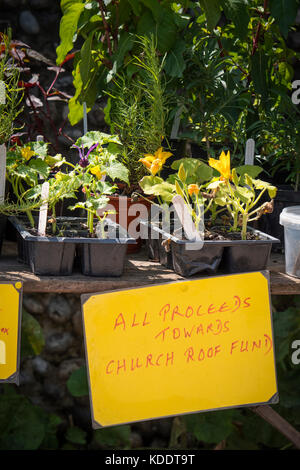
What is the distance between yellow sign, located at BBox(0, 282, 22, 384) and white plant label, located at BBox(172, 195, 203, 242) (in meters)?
0.35

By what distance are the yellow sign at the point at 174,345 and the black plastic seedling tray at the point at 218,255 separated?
0.03m

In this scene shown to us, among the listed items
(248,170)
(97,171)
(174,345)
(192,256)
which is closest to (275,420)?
(174,345)

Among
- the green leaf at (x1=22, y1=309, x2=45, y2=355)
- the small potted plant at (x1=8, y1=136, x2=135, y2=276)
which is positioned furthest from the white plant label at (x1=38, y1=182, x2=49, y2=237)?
the green leaf at (x1=22, y1=309, x2=45, y2=355)

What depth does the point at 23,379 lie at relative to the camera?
184 centimetres

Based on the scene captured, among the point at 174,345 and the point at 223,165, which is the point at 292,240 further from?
the point at 174,345

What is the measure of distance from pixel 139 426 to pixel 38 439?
52 cm

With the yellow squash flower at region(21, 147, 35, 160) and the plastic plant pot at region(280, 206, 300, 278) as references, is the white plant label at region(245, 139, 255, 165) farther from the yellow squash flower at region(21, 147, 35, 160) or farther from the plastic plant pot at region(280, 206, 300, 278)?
the yellow squash flower at region(21, 147, 35, 160)

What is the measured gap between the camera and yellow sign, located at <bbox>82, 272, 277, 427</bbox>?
100cm

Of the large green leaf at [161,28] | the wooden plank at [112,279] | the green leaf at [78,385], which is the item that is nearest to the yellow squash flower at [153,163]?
the wooden plank at [112,279]

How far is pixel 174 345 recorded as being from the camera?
1.02 meters

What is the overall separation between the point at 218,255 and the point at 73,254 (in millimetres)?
293

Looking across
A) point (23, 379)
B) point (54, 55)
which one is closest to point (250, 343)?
point (23, 379)

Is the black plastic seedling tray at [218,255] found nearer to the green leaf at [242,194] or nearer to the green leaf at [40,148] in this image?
the green leaf at [242,194]

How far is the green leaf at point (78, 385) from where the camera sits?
144 centimetres
